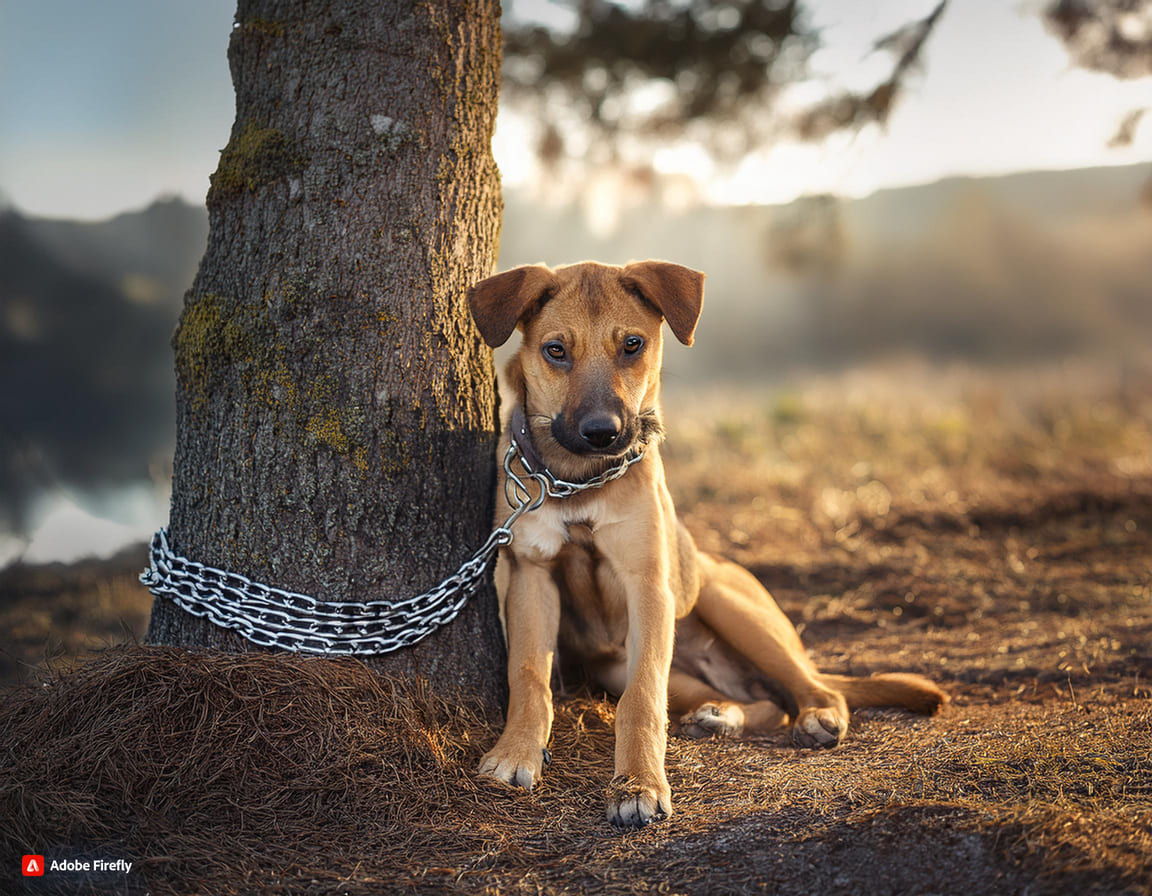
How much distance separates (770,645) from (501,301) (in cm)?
221

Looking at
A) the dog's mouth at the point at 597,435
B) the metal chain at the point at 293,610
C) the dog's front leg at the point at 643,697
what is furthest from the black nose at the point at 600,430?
the metal chain at the point at 293,610

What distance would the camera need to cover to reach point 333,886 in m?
2.60

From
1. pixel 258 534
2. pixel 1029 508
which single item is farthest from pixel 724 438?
pixel 258 534

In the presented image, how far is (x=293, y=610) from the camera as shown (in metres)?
3.47

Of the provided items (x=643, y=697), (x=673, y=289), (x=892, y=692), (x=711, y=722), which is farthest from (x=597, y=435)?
(x=892, y=692)

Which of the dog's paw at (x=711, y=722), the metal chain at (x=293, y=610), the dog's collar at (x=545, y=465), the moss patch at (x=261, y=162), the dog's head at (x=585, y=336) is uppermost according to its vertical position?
the moss patch at (x=261, y=162)

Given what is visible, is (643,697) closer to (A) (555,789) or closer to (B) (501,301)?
(A) (555,789)

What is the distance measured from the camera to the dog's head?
3711 millimetres

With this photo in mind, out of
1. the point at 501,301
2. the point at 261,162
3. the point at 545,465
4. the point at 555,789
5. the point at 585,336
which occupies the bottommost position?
the point at 555,789

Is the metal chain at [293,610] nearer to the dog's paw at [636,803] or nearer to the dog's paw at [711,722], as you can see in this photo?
the dog's paw at [636,803]

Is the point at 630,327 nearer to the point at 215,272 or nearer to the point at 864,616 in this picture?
the point at 215,272

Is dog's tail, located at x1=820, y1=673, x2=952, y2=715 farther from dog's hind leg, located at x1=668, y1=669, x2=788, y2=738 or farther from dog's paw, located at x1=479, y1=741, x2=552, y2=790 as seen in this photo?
dog's paw, located at x1=479, y1=741, x2=552, y2=790

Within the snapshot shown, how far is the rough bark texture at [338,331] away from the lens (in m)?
3.56

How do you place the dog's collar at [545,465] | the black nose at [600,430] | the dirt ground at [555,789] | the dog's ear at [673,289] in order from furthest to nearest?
the dog's ear at [673,289] → the dog's collar at [545,465] → the black nose at [600,430] → the dirt ground at [555,789]
